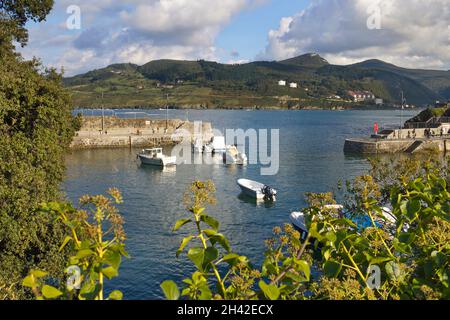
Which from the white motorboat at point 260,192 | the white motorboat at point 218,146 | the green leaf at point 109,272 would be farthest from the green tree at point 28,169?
the white motorboat at point 218,146

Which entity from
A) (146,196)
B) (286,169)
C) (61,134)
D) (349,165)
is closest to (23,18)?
(61,134)

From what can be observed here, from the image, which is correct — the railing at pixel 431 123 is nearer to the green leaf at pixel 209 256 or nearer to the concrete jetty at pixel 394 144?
the concrete jetty at pixel 394 144

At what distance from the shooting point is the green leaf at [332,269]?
3.77m

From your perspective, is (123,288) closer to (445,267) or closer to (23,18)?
(23,18)

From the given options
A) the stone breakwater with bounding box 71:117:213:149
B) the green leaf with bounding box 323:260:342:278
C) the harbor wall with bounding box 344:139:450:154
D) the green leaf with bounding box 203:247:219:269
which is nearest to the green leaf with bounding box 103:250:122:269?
the green leaf with bounding box 203:247:219:269

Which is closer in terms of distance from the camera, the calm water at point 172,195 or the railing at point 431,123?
the calm water at point 172,195

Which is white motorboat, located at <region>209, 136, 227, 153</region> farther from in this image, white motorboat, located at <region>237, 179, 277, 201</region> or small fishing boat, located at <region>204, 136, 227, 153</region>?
white motorboat, located at <region>237, 179, 277, 201</region>

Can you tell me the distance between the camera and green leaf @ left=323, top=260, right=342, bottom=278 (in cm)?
377

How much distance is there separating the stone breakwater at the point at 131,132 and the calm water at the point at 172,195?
20.6ft

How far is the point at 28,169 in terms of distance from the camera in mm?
15047

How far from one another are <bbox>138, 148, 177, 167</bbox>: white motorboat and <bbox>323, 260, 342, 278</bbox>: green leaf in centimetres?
5672

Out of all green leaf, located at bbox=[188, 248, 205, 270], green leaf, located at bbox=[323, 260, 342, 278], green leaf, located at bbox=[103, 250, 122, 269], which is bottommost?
green leaf, located at bbox=[323, 260, 342, 278]

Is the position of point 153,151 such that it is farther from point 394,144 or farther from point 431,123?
point 431,123
